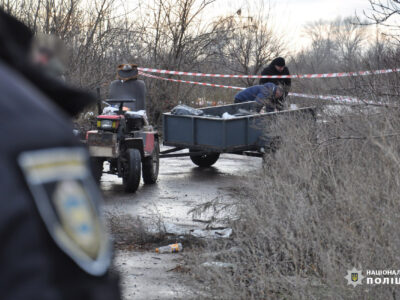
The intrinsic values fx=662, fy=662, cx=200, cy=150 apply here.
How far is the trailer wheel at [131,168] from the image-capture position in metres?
9.41

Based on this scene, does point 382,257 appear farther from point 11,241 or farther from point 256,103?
point 256,103

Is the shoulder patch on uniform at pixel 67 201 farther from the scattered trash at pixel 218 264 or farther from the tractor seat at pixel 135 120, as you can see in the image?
the tractor seat at pixel 135 120

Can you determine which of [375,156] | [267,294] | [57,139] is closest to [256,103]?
[375,156]

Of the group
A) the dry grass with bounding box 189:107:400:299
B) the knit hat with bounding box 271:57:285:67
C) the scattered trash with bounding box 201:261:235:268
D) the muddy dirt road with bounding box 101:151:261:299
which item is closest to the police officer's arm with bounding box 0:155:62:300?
the dry grass with bounding box 189:107:400:299

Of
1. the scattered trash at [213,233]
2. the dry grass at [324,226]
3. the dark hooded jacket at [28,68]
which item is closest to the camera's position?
the dark hooded jacket at [28,68]

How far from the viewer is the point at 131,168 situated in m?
9.40

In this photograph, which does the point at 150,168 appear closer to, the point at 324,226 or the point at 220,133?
the point at 220,133

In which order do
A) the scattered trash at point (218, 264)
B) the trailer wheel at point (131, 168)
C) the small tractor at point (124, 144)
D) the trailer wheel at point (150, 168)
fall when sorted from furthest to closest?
the trailer wheel at point (150, 168), the trailer wheel at point (131, 168), the small tractor at point (124, 144), the scattered trash at point (218, 264)

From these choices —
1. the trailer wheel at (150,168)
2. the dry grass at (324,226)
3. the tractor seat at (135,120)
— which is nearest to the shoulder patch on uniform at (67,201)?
the dry grass at (324,226)

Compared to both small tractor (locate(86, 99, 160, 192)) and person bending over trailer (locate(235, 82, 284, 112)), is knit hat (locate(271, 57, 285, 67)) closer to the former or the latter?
person bending over trailer (locate(235, 82, 284, 112))

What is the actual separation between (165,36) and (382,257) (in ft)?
55.9

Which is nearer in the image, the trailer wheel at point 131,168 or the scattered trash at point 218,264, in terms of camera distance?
the scattered trash at point 218,264

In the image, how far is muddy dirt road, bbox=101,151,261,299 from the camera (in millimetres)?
5168

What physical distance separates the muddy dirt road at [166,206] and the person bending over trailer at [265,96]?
50.9 inches
